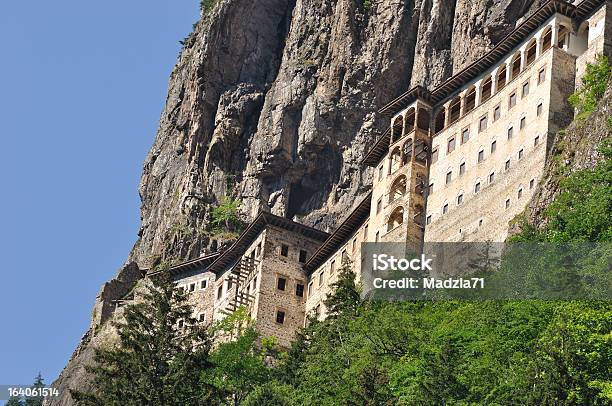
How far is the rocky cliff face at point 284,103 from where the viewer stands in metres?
84.1

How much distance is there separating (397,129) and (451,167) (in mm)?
6255

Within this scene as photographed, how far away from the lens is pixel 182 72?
357 feet

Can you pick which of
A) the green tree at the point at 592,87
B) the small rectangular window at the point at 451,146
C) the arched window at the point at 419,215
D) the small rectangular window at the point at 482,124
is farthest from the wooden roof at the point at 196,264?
the green tree at the point at 592,87

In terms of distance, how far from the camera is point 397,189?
72000mm

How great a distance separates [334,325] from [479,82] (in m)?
15.4

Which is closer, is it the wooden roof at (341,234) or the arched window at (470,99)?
the arched window at (470,99)

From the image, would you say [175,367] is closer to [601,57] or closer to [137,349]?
[137,349]

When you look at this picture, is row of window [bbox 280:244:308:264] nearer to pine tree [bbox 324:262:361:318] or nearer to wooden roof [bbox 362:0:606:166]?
wooden roof [bbox 362:0:606:166]

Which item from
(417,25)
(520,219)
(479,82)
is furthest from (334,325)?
(417,25)

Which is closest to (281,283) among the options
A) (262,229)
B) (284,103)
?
(262,229)

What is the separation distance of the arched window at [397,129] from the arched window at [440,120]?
2.15 metres

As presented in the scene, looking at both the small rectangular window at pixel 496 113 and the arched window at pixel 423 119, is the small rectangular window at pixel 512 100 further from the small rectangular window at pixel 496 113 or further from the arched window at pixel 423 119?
the arched window at pixel 423 119

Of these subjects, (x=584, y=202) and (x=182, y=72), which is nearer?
(x=584, y=202)

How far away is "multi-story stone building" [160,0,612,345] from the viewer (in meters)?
63.4
